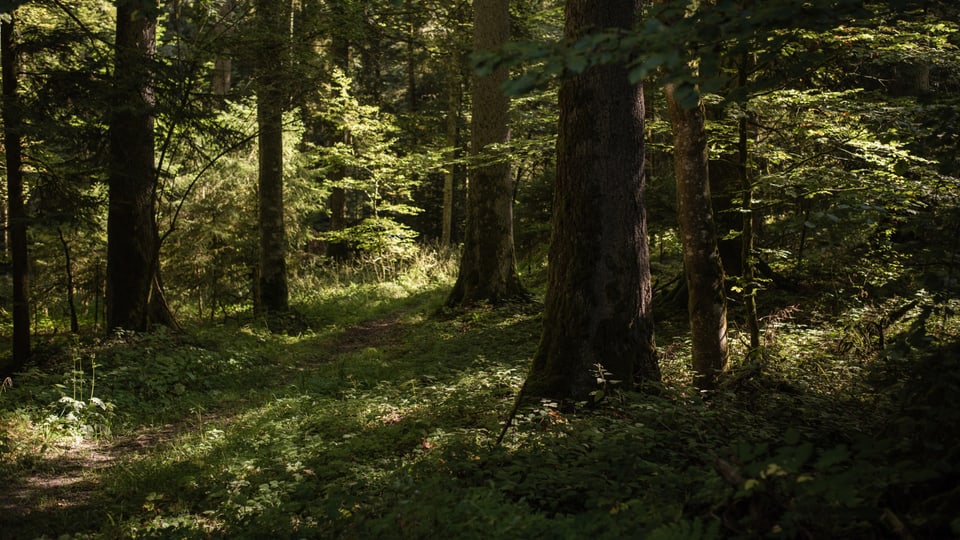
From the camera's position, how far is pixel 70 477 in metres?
5.10

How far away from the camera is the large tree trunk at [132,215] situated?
9.15 m

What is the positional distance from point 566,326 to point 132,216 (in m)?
7.76

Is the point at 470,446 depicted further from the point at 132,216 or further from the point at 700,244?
the point at 132,216

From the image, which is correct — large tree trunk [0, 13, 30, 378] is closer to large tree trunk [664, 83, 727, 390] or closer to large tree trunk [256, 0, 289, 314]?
large tree trunk [256, 0, 289, 314]

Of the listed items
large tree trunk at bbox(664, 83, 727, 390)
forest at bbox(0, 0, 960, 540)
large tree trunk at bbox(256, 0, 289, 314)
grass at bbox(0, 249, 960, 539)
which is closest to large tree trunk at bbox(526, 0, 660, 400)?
forest at bbox(0, 0, 960, 540)

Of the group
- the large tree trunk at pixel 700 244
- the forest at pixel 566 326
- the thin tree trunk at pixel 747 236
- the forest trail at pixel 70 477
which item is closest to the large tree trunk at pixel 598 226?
the forest at pixel 566 326

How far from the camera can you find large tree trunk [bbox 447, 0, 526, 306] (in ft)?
37.8

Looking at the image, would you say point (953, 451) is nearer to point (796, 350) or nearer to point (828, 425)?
point (828, 425)

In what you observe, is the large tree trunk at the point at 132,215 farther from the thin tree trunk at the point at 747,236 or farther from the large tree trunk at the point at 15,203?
the thin tree trunk at the point at 747,236

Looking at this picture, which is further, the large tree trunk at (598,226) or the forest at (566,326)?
the large tree trunk at (598,226)

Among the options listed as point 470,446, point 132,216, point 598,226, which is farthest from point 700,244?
point 132,216

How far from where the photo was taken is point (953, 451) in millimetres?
2404

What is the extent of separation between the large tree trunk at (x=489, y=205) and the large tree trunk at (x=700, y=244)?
581 centimetres

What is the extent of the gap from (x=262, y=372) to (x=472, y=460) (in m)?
5.82
